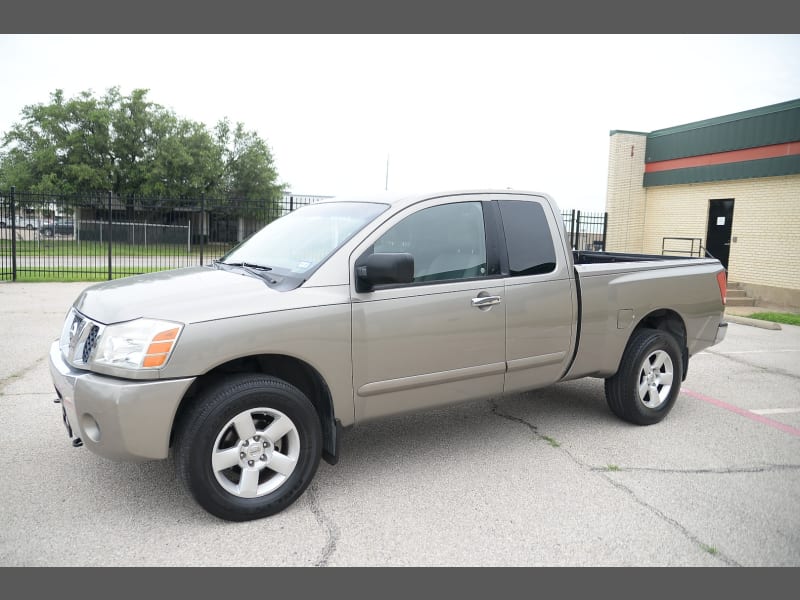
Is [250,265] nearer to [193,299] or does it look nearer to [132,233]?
[193,299]

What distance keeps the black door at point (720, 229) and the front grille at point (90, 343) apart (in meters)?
19.1

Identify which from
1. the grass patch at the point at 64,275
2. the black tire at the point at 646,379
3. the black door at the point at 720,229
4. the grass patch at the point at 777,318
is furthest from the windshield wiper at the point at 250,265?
the black door at the point at 720,229

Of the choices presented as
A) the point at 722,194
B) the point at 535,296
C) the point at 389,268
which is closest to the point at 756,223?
the point at 722,194

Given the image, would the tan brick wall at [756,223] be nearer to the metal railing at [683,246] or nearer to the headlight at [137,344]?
the metal railing at [683,246]

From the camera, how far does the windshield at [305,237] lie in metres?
3.95

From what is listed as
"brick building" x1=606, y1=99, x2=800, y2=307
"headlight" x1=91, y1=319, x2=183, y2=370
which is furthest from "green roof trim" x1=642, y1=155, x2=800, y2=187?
"headlight" x1=91, y1=319, x2=183, y2=370

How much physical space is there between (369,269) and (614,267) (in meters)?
2.34

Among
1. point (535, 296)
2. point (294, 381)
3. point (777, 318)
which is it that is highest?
point (535, 296)

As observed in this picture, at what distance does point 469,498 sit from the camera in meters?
3.83

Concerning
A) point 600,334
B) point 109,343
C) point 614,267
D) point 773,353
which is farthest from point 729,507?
point 773,353

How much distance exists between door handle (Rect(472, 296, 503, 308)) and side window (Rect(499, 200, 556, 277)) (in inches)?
11.4

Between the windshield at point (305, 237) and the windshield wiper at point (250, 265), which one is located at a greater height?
the windshield at point (305, 237)

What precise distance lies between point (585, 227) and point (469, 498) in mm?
16727

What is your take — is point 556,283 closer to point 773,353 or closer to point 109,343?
point 109,343
